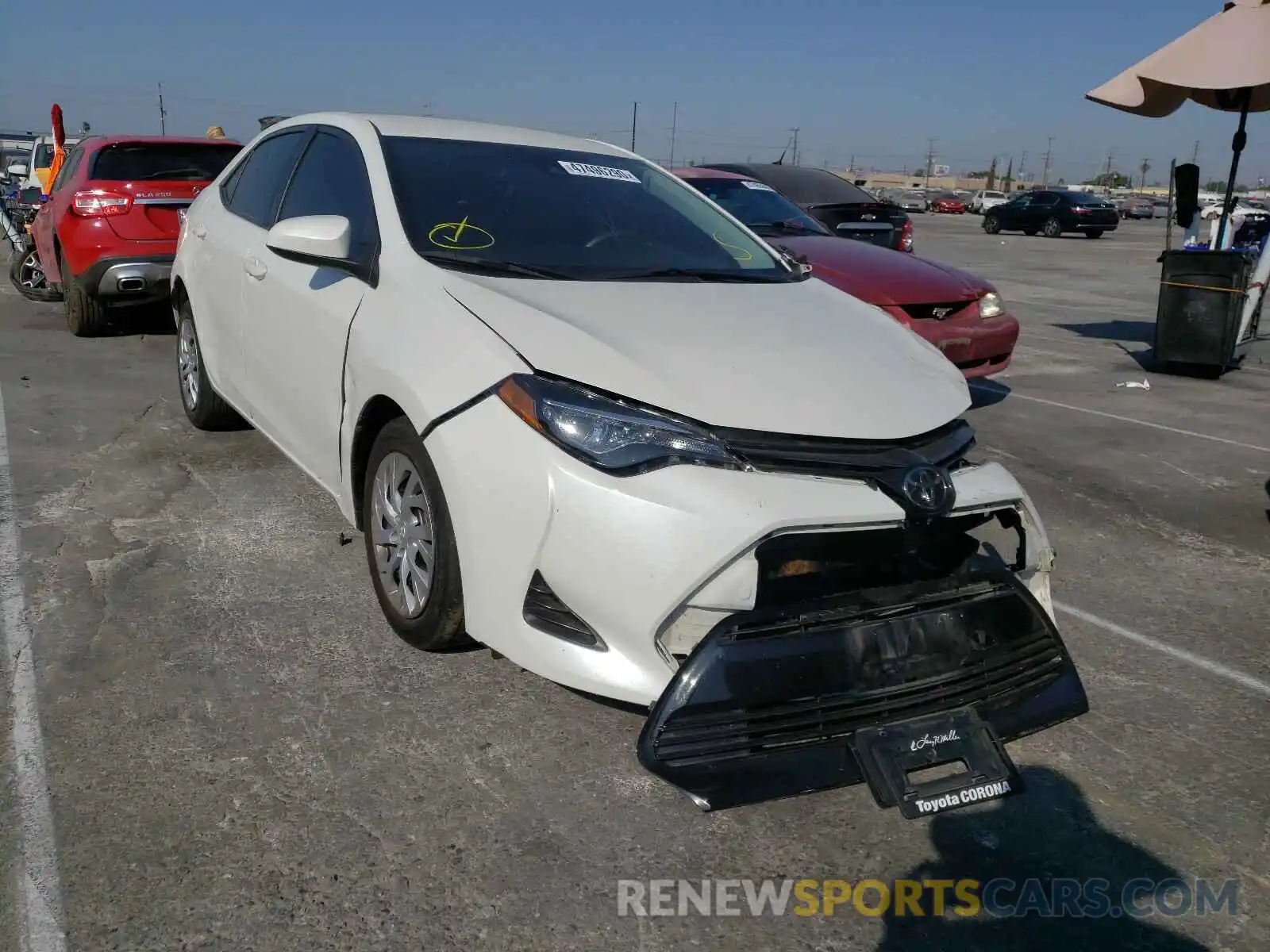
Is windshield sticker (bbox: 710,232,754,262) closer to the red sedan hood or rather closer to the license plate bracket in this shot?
the license plate bracket

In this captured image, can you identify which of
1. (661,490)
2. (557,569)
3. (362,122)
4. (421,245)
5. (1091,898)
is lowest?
(1091,898)

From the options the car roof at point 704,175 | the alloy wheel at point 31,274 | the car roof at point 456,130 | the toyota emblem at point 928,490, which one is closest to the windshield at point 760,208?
the car roof at point 704,175

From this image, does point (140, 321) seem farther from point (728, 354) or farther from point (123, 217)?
point (728, 354)

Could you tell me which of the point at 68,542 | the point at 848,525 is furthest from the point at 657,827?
→ the point at 68,542

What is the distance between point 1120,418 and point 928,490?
17.4ft

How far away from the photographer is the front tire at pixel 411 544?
295 centimetres

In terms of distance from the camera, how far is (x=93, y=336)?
8.78m

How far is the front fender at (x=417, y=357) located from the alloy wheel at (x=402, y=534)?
20 centimetres

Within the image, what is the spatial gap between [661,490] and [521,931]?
101 cm

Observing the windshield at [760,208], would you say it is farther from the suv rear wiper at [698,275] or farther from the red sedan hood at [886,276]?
the suv rear wiper at [698,275]

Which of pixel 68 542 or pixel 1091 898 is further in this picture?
pixel 68 542

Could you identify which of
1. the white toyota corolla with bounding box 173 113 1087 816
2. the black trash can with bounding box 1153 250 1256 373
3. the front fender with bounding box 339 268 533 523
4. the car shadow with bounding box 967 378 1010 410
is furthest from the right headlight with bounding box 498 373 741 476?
the black trash can with bounding box 1153 250 1256 373

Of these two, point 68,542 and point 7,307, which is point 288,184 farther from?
point 7,307

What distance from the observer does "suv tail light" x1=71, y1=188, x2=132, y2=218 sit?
8.02 m
